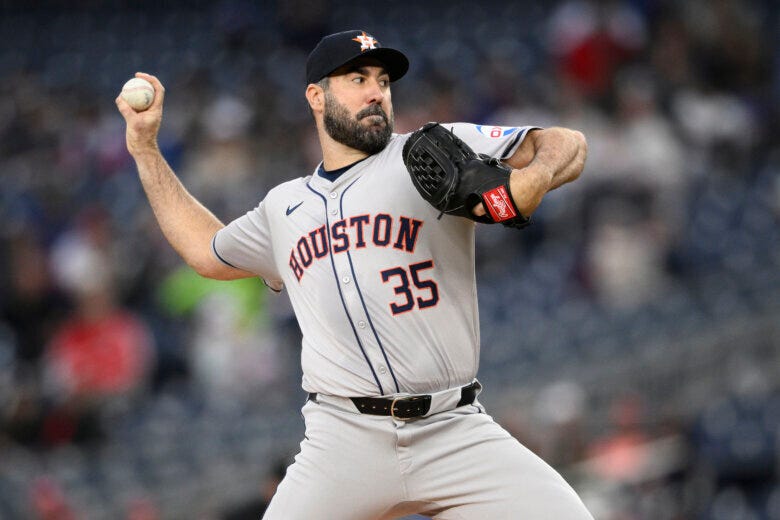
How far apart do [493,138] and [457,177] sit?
0.33 m

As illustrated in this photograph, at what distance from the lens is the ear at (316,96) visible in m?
3.73

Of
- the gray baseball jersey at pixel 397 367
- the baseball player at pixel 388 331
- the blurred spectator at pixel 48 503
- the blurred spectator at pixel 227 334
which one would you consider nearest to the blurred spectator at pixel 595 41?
the blurred spectator at pixel 227 334

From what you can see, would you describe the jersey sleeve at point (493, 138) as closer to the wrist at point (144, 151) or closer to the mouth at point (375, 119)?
the mouth at point (375, 119)

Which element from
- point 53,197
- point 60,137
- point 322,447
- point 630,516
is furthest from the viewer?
point 60,137

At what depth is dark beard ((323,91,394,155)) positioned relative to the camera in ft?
12.0

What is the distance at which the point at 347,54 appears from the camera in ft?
11.9

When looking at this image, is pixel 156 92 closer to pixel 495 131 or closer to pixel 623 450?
pixel 495 131

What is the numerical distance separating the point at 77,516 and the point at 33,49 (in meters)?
5.54

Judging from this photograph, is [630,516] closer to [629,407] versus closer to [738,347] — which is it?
[629,407]

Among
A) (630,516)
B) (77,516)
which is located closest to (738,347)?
(630,516)

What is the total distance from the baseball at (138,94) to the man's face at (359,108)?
0.65 meters

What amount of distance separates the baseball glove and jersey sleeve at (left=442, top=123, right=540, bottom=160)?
0.16 metres

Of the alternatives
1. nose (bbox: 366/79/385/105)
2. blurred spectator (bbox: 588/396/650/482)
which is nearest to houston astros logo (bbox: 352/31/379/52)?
nose (bbox: 366/79/385/105)

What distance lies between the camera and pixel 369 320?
11.4 ft
